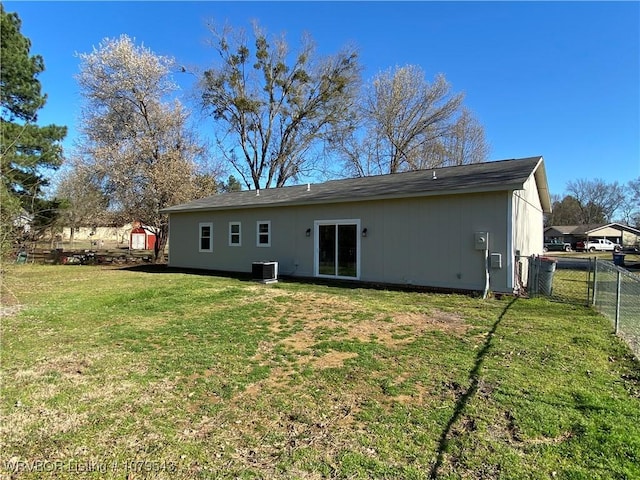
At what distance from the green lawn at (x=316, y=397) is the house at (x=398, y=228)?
2.90m

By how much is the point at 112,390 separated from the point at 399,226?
26.8ft

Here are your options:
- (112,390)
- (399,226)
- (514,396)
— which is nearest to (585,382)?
(514,396)

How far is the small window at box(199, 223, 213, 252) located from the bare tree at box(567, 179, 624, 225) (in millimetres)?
64576

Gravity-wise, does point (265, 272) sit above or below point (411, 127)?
below

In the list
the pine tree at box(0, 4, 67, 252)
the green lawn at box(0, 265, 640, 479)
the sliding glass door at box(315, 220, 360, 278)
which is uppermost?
the pine tree at box(0, 4, 67, 252)

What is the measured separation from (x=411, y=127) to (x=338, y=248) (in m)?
15.6

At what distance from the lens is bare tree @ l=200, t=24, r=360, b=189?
979 inches

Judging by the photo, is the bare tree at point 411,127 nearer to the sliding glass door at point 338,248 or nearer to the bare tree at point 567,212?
the sliding glass door at point 338,248

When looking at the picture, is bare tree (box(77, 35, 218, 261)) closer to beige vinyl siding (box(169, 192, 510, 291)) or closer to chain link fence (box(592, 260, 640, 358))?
beige vinyl siding (box(169, 192, 510, 291))

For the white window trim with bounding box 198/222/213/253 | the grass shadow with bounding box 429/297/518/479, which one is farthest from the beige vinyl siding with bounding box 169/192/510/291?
the grass shadow with bounding box 429/297/518/479

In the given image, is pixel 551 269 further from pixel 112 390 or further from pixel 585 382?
pixel 112 390

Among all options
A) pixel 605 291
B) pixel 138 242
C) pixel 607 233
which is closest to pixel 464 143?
pixel 605 291

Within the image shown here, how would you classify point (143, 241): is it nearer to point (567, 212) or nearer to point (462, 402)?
point (462, 402)

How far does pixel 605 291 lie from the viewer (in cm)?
776
